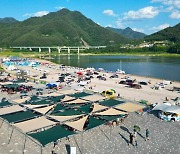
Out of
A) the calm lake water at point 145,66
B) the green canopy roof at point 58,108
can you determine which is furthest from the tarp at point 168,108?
the calm lake water at point 145,66

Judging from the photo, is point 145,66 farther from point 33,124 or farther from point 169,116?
Answer: point 33,124

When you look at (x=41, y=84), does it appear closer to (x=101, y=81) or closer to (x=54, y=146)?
(x=101, y=81)

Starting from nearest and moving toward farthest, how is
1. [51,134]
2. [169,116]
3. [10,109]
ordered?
1. [51,134]
2. [10,109]
3. [169,116]

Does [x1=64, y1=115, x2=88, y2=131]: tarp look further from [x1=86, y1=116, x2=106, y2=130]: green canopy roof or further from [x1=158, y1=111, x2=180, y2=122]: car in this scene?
[x1=158, y1=111, x2=180, y2=122]: car

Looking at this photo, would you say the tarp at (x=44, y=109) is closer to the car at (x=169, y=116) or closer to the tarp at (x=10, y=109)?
the tarp at (x=10, y=109)

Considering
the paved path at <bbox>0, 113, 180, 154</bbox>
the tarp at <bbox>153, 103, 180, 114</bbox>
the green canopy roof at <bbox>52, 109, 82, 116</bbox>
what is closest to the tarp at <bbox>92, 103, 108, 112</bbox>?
the green canopy roof at <bbox>52, 109, 82, 116</bbox>

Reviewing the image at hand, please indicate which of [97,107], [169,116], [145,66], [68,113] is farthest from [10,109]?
[145,66]

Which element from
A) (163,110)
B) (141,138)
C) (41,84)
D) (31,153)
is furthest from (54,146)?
(41,84)
